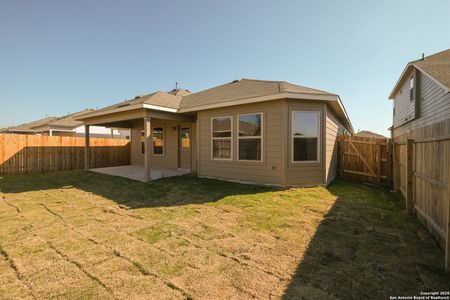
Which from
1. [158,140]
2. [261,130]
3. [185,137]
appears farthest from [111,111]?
[261,130]

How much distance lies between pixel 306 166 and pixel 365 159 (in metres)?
3.98

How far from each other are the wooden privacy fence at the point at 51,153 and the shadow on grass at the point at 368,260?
46.2ft

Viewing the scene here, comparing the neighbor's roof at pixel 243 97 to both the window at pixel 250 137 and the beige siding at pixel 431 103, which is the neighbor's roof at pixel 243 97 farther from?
the beige siding at pixel 431 103

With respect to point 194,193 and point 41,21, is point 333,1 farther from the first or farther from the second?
point 41,21

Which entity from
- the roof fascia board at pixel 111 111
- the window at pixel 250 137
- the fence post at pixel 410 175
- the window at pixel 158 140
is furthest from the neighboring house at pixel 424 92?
the window at pixel 158 140

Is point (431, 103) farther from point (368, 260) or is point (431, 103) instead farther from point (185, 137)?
point (185, 137)

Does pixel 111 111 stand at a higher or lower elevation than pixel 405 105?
lower

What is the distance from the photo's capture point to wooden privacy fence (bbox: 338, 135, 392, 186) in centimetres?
887

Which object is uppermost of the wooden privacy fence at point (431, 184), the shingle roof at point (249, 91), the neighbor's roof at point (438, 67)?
the neighbor's roof at point (438, 67)

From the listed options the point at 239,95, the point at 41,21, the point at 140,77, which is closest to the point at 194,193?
the point at 239,95

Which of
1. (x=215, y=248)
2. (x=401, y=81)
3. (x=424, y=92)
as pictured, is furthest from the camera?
(x=401, y=81)

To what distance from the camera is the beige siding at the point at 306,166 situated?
7125 mm

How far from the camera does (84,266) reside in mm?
2748

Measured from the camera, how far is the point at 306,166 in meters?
7.34
